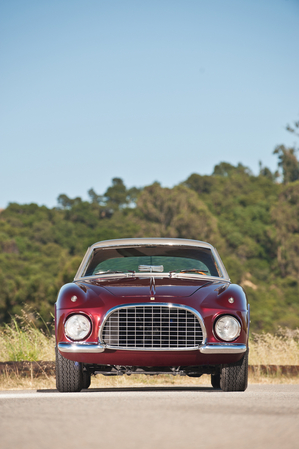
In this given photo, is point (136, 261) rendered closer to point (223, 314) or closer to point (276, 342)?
point (223, 314)

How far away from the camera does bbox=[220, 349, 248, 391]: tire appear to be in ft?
24.4

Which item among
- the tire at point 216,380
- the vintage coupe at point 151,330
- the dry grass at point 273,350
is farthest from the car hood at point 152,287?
the dry grass at point 273,350

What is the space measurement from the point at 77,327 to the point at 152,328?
2.32 feet

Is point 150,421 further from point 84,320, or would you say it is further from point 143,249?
point 143,249

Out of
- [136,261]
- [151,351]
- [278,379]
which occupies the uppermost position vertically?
[136,261]

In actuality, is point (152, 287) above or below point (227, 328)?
above

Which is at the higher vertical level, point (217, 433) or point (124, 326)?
point (124, 326)

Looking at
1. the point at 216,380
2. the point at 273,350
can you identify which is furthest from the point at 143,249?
the point at 273,350

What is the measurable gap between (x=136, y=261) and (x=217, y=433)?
17.1 ft

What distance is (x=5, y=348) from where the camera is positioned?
36.7 feet

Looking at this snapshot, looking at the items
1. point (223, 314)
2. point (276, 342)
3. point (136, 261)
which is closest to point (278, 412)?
point (223, 314)

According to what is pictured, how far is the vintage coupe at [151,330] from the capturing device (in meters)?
7.13

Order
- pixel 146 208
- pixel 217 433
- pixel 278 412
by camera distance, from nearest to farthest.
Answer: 1. pixel 217 433
2. pixel 278 412
3. pixel 146 208

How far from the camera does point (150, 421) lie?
5.10 meters
